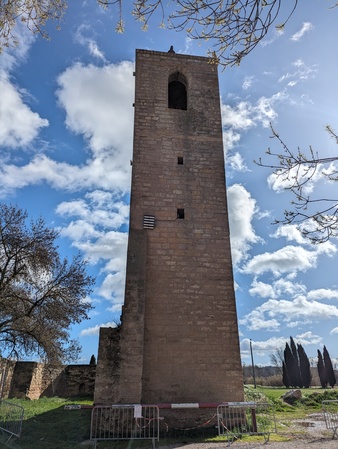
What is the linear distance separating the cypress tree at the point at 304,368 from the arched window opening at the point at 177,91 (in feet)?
127

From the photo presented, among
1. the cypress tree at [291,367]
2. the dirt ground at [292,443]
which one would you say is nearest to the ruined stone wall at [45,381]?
the dirt ground at [292,443]

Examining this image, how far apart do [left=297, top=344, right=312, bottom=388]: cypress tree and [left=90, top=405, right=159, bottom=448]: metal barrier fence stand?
128 feet

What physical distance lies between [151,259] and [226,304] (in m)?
2.58

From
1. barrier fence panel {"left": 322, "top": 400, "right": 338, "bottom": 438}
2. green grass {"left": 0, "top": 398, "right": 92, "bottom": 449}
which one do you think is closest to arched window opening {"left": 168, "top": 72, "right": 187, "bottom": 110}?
barrier fence panel {"left": 322, "top": 400, "right": 338, "bottom": 438}

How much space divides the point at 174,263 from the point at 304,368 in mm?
38783

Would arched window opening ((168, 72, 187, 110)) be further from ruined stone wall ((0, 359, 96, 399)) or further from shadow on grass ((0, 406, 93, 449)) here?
ruined stone wall ((0, 359, 96, 399))

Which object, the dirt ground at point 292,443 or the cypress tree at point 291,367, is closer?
the dirt ground at point 292,443

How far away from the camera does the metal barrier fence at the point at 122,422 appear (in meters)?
8.02

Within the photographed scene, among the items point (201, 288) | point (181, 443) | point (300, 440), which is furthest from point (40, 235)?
point (300, 440)

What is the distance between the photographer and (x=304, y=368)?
41688 millimetres

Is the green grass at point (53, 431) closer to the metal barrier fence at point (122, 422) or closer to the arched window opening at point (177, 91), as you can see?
the metal barrier fence at point (122, 422)

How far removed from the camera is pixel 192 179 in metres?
11.8

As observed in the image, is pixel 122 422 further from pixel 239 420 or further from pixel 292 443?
pixel 292 443

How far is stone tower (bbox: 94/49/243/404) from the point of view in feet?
29.7
